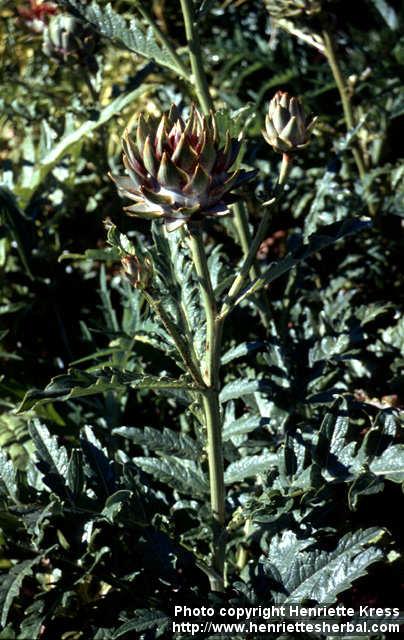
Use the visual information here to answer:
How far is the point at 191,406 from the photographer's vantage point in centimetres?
92

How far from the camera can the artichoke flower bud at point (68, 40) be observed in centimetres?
143

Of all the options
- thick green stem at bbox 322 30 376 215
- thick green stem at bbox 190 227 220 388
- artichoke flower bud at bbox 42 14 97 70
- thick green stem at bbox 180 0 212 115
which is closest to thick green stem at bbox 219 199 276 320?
thick green stem at bbox 190 227 220 388

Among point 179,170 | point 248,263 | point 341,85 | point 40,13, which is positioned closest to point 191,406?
point 248,263

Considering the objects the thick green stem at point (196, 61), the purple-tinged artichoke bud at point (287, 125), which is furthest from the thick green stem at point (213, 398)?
the thick green stem at point (196, 61)

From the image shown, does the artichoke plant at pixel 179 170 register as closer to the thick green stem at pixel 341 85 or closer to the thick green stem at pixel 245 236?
the thick green stem at pixel 245 236

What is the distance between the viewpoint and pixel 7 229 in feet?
4.89

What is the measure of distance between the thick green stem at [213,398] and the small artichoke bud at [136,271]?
5 cm

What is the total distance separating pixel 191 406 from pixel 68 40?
83 centimetres

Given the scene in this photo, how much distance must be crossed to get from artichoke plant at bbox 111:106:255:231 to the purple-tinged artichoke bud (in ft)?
0.28

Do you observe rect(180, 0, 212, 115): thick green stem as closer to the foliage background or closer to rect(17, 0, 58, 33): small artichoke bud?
the foliage background

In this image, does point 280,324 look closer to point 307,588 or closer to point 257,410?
point 257,410

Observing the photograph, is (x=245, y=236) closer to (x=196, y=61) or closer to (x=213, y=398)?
(x=196, y=61)

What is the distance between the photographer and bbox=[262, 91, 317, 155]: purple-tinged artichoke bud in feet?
2.64

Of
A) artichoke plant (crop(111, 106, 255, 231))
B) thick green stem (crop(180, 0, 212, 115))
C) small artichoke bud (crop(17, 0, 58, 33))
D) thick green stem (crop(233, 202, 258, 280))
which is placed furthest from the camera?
small artichoke bud (crop(17, 0, 58, 33))
